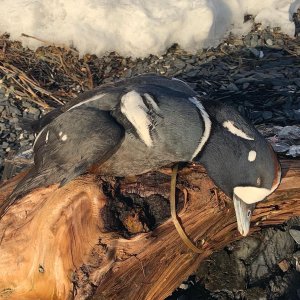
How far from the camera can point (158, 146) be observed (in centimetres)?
299

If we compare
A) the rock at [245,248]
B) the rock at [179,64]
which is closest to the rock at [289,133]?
the rock at [245,248]

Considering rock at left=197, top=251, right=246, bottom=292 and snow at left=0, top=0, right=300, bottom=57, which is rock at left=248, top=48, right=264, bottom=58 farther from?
rock at left=197, top=251, right=246, bottom=292

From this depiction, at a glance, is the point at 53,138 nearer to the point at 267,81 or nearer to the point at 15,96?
the point at 15,96

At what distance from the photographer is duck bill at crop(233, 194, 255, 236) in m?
2.99

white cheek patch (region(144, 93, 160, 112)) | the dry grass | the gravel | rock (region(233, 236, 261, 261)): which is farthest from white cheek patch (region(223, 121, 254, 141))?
the dry grass

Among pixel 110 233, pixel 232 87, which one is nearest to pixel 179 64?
pixel 232 87

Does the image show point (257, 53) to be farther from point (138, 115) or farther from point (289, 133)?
point (138, 115)

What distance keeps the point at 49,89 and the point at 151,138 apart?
6.65 feet

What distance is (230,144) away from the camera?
297 centimetres

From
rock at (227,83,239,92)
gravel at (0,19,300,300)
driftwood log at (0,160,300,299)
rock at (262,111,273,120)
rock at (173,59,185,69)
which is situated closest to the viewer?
driftwood log at (0,160,300,299)

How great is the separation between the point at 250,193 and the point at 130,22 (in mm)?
2734

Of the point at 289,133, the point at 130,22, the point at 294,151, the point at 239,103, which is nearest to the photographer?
the point at 294,151

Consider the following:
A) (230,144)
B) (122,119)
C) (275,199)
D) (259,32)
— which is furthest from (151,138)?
(259,32)

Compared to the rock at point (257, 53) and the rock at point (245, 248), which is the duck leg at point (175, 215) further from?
the rock at point (257, 53)
